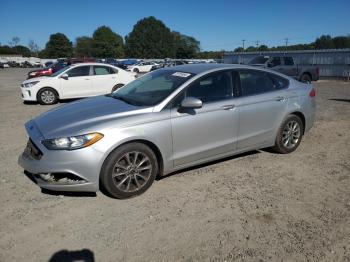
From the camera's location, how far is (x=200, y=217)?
12.2 ft

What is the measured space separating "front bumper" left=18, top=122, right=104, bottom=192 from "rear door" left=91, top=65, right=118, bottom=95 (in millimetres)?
9100

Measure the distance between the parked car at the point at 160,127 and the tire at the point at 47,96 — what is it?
25.6 ft

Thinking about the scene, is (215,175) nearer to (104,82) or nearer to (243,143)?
(243,143)

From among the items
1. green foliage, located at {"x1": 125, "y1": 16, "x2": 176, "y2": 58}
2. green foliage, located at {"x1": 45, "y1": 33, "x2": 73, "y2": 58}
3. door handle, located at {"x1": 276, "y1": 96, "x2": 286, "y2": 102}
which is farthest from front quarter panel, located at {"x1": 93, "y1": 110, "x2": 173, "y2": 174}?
green foliage, located at {"x1": 45, "y1": 33, "x2": 73, "y2": 58}

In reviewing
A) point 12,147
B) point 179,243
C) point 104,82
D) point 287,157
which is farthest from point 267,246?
point 104,82

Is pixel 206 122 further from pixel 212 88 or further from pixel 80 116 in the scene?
pixel 80 116

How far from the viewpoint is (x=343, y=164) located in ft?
17.5

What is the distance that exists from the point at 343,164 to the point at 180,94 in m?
2.95

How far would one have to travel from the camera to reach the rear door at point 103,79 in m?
12.8

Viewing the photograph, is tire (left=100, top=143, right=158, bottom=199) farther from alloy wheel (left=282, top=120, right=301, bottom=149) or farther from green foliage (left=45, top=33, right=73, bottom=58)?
green foliage (left=45, top=33, right=73, bottom=58)

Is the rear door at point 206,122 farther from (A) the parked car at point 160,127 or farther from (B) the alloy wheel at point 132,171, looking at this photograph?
(B) the alloy wheel at point 132,171

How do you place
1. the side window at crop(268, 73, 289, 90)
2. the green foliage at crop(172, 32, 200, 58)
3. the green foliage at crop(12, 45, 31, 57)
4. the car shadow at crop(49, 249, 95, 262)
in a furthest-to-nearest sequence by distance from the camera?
the green foliage at crop(12, 45, 31, 57) < the green foliage at crop(172, 32, 200, 58) < the side window at crop(268, 73, 289, 90) < the car shadow at crop(49, 249, 95, 262)

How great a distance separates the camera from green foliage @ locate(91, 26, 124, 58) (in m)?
109

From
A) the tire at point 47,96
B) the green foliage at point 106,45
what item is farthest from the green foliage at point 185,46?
the tire at point 47,96
